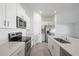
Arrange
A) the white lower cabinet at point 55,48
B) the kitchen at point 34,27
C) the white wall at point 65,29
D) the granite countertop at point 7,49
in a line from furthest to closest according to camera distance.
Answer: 1. the white wall at point 65,29
2. the white lower cabinet at point 55,48
3. the kitchen at point 34,27
4. the granite countertop at point 7,49

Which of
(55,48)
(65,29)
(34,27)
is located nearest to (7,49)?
(55,48)

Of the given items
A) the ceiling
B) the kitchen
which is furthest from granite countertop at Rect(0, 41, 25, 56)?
the ceiling

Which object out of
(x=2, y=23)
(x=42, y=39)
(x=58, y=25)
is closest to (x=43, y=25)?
(x=42, y=39)

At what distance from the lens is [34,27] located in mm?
5168

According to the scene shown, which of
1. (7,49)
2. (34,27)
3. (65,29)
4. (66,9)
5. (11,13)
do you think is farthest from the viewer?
(34,27)

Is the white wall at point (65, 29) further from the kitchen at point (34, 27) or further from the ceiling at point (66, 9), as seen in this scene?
the ceiling at point (66, 9)

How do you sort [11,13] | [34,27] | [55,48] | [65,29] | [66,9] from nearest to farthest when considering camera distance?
[11,13] → [55,48] → [66,9] → [65,29] → [34,27]

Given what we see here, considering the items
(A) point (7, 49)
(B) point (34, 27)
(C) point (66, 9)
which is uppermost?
(C) point (66, 9)

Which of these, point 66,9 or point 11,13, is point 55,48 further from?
point 66,9

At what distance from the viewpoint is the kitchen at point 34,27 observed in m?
1.55

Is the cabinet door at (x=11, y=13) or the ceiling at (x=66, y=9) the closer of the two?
the cabinet door at (x=11, y=13)

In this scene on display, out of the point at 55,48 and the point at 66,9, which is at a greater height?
the point at 66,9

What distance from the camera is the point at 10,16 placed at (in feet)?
6.24

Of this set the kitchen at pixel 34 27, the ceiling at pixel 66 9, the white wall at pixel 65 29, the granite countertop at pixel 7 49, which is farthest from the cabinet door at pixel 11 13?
the white wall at pixel 65 29
